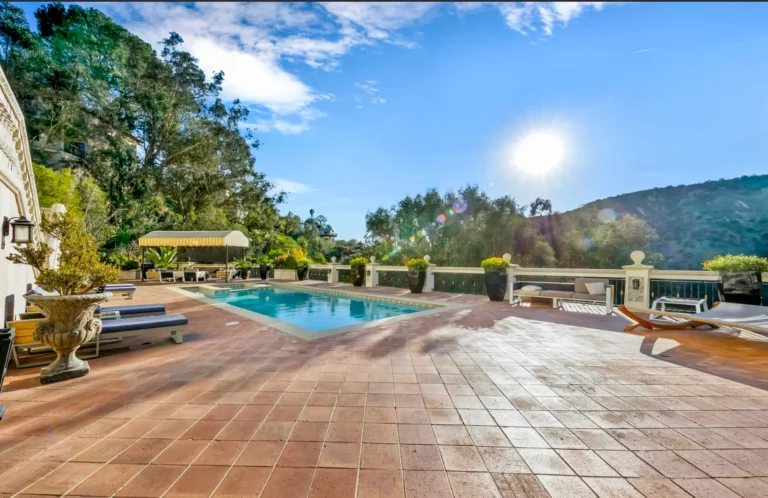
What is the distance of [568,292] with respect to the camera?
8.03 metres

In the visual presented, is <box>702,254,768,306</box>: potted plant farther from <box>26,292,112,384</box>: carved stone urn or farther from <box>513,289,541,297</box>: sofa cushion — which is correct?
<box>26,292,112,384</box>: carved stone urn

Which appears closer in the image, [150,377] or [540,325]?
[150,377]

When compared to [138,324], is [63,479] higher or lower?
lower

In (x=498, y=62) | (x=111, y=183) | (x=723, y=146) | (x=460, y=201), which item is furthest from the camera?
(x=723, y=146)

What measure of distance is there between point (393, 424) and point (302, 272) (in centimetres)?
1640

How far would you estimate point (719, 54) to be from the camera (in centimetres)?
441

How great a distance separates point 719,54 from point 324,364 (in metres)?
6.70

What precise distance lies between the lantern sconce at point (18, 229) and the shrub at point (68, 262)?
118cm

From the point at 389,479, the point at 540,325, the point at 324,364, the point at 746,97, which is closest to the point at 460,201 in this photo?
the point at 746,97

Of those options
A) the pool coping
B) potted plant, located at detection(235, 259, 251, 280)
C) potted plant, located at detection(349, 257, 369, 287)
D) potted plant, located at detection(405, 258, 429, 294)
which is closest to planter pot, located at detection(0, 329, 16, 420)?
the pool coping

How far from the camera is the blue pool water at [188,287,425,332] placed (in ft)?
26.4

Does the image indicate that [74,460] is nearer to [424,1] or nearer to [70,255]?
[70,255]

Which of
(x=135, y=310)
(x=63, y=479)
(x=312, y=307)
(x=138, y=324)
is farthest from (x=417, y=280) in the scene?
(x=63, y=479)

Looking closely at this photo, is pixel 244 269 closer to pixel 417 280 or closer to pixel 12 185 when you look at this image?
pixel 417 280
